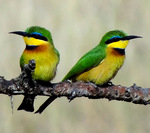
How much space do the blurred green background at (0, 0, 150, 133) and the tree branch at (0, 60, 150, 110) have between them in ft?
4.33

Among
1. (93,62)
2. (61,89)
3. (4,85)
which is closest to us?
(4,85)

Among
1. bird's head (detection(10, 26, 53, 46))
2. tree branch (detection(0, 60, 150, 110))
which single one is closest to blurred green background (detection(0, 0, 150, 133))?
tree branch (detection(0, 60, 150, 110))

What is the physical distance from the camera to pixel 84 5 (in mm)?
5141

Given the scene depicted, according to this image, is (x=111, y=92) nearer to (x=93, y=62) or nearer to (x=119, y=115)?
(x=93, y=62)

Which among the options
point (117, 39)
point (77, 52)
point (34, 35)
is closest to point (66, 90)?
point (34, 35)

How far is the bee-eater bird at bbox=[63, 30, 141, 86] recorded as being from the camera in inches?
142

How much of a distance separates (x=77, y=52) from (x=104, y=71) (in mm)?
1215

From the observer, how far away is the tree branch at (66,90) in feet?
8.97

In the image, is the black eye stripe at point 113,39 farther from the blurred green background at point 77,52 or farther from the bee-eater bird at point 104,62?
the blurred green background at point 77,52

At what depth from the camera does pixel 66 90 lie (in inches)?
118

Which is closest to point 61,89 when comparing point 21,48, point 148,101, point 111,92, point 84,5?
point 111,92

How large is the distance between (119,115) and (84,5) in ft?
3.78

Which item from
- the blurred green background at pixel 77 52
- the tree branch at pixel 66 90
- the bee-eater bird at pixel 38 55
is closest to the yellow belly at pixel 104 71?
the tree branch at pixel 66 90

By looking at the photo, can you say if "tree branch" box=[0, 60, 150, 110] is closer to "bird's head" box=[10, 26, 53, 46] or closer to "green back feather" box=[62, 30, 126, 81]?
"bird's head" box=[10, 26, 53, 46]
